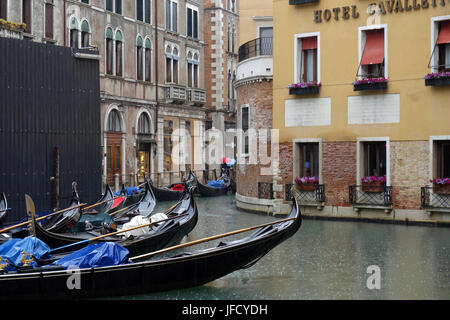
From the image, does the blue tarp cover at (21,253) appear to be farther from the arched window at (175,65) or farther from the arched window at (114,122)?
the arched window at (175,65)

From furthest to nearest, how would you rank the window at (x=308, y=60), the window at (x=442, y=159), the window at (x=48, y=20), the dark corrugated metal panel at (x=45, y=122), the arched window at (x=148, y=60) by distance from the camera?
the arched window at (x=148, y=60), the window at (x=48, y=20), the window at (x=308, y=60), the window at (x=442, y=159), the dark corrugated metal panel at (x=45, y=122)

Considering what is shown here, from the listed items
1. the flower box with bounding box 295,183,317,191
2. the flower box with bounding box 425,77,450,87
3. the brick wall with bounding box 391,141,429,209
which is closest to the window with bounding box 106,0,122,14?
the flower box with bounding box 295,183,317,191

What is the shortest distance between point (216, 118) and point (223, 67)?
2.00m

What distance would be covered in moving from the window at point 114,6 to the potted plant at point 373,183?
11.1m

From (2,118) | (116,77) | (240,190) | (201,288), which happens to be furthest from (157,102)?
(201,288)

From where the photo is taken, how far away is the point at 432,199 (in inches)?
511

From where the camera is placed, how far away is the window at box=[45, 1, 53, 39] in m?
19.3

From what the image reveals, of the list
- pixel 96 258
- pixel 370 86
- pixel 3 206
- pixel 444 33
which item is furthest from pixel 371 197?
pixel 96 258

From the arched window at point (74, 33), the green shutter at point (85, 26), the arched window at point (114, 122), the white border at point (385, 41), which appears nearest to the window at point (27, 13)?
the arched window at point (74, 33)

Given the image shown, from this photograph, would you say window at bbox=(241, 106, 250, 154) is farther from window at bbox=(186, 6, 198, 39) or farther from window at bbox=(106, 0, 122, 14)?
window at bbox=(186, 6, 198, 39)

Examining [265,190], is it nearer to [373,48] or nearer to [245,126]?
[245,126]

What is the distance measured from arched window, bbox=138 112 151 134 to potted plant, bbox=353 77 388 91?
36.3ft

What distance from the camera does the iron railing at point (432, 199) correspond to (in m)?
12.8

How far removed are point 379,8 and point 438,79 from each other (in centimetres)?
175
